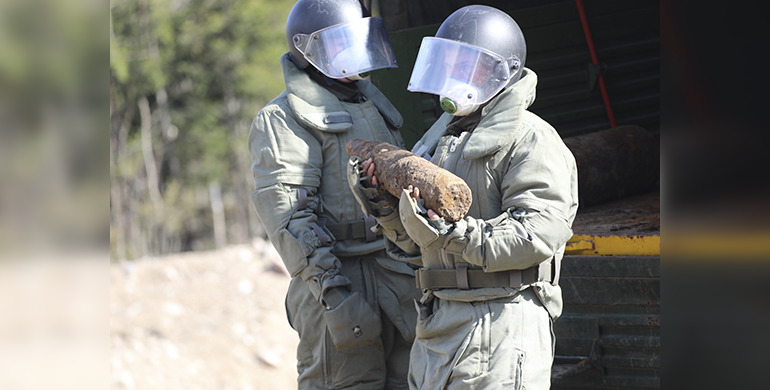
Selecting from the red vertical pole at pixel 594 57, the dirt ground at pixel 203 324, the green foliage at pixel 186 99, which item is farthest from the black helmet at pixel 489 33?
the green foliage at pixel 186 99

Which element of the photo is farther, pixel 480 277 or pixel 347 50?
pixel 347 50

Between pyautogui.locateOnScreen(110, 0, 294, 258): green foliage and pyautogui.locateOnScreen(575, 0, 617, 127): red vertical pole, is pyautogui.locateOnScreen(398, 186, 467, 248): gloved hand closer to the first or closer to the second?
pyautogui.locateOnScreen(575, 0, 617, 127): red vertical pole

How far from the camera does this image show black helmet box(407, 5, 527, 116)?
2.84 meters

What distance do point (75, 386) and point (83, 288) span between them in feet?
0.46

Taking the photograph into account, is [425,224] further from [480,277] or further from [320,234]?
[320,234]

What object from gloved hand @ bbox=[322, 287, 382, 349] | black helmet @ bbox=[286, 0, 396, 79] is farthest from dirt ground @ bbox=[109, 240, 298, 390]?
black helmet @ bbox=[286, 0, 396, 79]

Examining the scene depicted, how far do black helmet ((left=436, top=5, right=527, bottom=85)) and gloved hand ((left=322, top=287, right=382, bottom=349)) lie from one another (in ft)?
3.76

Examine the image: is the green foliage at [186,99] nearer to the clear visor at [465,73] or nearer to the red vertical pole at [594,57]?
the red vertical pole at [594,57]

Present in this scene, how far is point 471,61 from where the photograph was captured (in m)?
2.84

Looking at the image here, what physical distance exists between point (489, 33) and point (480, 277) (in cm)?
76

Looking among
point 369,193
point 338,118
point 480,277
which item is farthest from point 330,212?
point 480,277

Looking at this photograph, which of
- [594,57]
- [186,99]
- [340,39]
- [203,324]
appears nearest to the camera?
[340,39]

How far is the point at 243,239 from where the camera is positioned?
63.9ft

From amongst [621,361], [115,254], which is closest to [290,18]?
[621,361]
